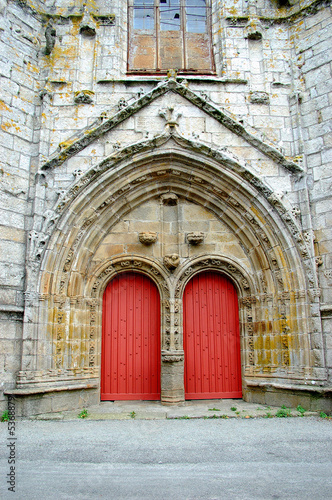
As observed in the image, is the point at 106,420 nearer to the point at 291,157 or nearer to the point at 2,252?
the point at 2,252

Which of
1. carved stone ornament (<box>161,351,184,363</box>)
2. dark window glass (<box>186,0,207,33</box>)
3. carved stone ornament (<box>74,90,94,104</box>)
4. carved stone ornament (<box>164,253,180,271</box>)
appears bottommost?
carved stone ornament (<box>161,351,184,363</box>)

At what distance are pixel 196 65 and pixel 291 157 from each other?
2933mm

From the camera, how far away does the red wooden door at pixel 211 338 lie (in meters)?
6.71

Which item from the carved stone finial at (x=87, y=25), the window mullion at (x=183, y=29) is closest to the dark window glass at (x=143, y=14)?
the window mullion at (x=183, y=29)

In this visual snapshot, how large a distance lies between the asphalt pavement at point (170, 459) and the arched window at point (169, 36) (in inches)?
256

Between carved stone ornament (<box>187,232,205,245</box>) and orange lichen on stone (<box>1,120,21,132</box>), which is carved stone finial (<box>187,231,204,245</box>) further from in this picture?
orange lichen on stone (<box>1,120,21,132</box>)

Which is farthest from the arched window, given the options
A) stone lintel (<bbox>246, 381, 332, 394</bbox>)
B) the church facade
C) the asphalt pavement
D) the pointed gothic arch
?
the asphalt pavement

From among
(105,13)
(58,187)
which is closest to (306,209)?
(58,187)

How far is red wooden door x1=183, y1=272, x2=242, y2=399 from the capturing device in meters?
6.71

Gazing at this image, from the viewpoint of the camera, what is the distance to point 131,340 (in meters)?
6.77

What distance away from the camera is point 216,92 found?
23.6 ft

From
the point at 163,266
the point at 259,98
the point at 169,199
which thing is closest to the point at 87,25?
the point at 259,98

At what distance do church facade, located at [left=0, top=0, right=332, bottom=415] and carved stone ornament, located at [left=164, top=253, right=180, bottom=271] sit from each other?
0.13 feet

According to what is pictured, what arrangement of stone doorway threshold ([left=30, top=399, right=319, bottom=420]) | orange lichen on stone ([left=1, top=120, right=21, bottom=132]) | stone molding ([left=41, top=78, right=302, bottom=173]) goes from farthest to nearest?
stone molding ([left=41, top=78, right=302, bottom=173]) < orange lichen on stone ([left=1, top=120, right=21, bottom=132]) < stone doorway threshold ([left=30, top=399, right=319, bottom=420])
